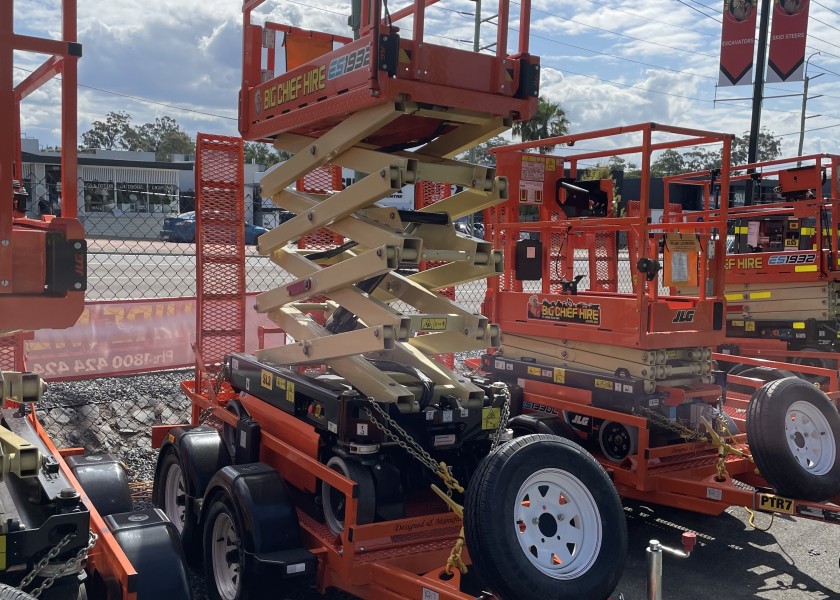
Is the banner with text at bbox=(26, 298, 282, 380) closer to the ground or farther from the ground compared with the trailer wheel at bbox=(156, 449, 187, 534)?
farther from the ground

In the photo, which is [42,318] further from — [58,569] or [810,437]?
[810,437]

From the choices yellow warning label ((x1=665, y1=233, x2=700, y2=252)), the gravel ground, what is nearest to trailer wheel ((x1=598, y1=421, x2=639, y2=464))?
yellow warning label ((x1=665, y1=233, x2=700, y2=252))

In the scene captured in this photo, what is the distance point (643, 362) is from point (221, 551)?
3581 millimetres

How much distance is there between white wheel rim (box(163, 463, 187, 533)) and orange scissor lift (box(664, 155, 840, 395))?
19.8 ft

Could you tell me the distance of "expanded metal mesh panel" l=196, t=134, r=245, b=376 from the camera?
745 cm

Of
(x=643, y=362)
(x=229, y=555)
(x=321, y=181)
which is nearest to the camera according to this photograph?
(x=229, y=555)

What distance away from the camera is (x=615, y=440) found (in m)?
6.80

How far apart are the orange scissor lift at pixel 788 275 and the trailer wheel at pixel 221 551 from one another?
20.6ft

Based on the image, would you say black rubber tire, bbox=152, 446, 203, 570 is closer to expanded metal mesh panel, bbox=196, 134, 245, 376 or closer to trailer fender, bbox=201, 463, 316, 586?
trailer fender, bbox=201, 463, 316, 586

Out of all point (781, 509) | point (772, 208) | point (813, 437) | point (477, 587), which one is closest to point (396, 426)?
point (477, 587)

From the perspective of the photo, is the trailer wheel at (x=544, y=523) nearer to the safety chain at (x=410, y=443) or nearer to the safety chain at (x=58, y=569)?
the safety chain at (x=410, y=443)

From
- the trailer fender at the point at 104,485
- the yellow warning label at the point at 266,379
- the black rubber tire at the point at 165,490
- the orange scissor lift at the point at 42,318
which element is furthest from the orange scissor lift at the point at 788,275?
the orange scissor lift at the point at 42,318

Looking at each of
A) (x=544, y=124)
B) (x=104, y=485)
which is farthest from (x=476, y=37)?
(x=544, y=124)

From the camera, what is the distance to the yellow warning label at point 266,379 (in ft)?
17.9
